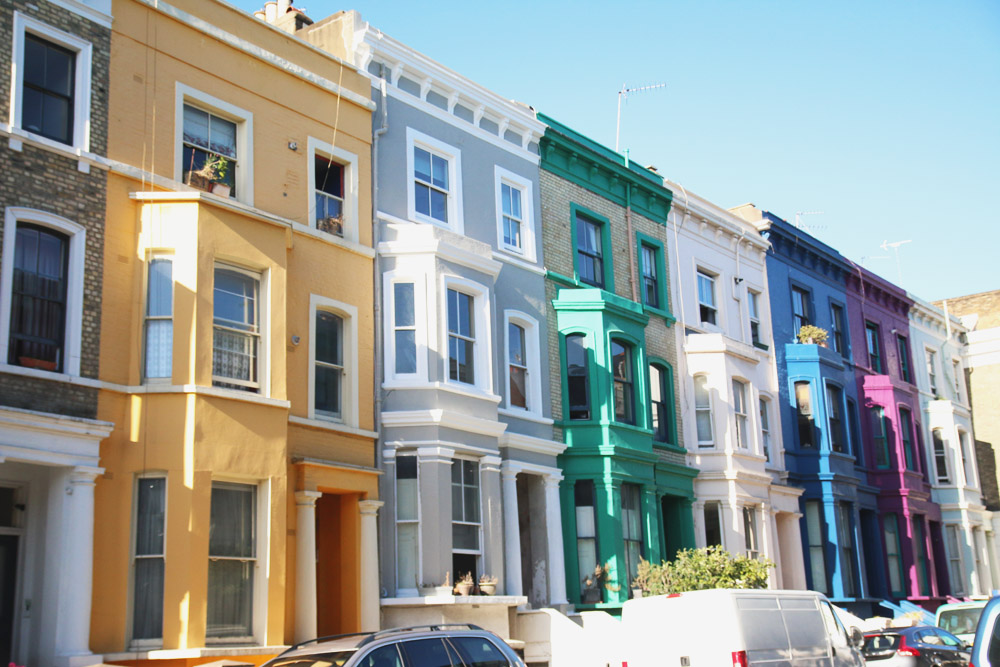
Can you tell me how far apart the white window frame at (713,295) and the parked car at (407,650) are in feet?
61.3

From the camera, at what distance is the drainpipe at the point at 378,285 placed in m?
20.7

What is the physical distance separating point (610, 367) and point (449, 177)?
5575mm

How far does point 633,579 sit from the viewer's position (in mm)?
24906

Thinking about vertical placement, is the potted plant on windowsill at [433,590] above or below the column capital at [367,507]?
below

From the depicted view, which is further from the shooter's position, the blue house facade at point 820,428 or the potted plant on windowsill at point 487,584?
the blue house facade at point 820,428

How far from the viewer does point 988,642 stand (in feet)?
32.4

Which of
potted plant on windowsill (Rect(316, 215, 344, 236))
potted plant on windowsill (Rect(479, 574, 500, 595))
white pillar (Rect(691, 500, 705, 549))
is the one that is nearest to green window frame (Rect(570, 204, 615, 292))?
white pillar (Rect(691, 500, 705, 549))

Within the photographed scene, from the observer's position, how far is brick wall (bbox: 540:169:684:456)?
25.5 meters

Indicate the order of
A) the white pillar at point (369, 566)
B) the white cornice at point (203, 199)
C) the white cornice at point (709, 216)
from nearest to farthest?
1. the white cornice at point (203, 199)
2. the white pillar at point (369, 566)
3. the white cornice at point (709, 216)

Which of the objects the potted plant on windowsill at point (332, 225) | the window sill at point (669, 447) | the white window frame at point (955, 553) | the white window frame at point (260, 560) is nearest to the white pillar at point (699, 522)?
the window sill at point (669, 447)

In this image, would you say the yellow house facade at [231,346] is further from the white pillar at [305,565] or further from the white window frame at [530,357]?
the white window frame at [530,357]

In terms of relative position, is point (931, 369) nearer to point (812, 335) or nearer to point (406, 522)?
point (812, 335)

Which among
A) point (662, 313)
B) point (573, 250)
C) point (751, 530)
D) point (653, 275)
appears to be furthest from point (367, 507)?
point (751, 530)

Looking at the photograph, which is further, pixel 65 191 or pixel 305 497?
pixel 305 497
